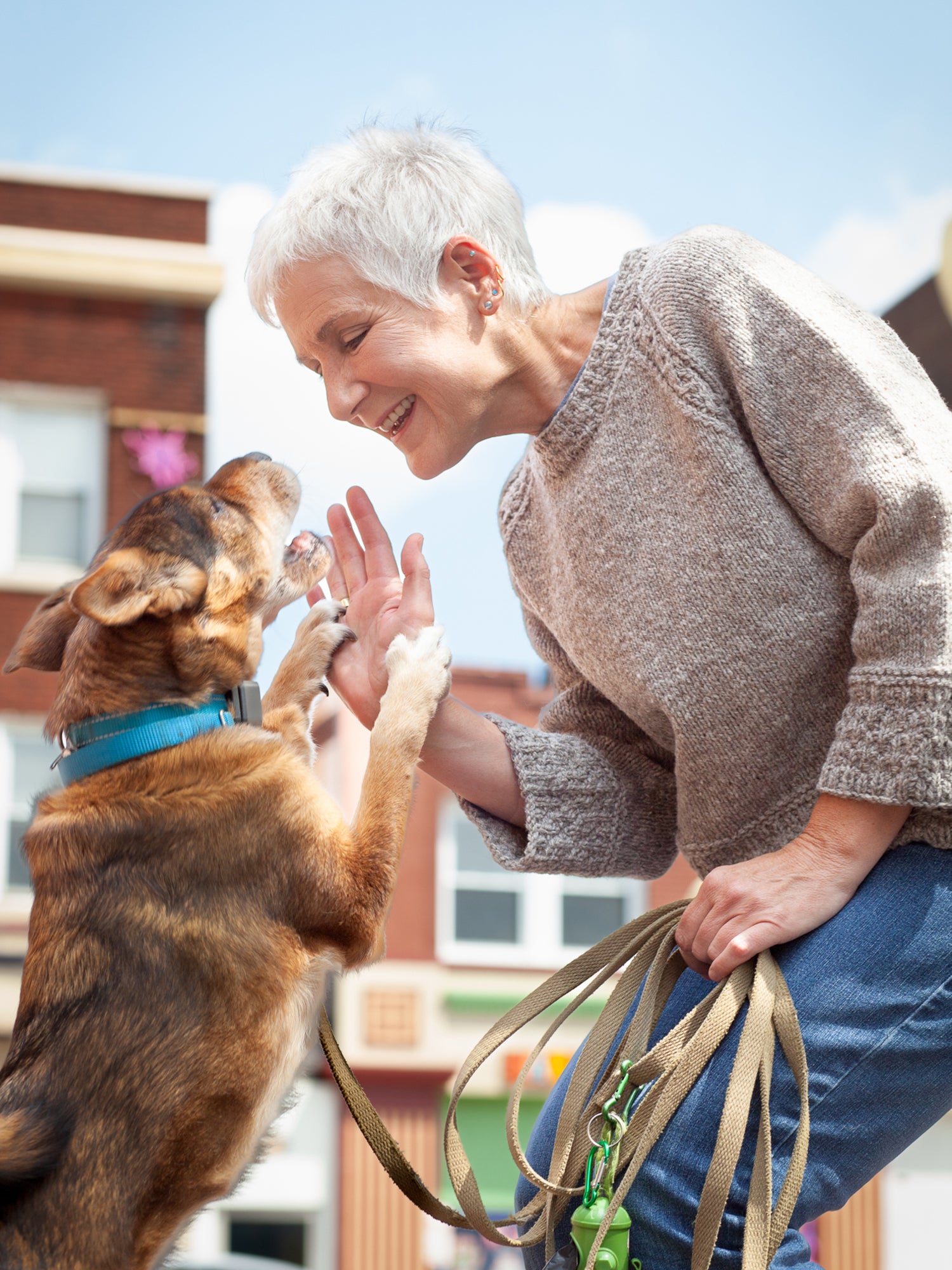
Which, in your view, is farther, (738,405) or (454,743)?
(454,743)

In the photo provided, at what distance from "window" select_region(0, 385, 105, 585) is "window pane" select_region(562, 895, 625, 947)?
4.01 meters

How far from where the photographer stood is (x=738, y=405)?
51.2 inches

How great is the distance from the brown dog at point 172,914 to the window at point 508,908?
6.40 metres

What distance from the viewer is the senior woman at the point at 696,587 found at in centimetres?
109

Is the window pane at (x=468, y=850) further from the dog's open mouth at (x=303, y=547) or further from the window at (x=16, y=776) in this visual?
the dog's open mouth at (x=303, y=547)

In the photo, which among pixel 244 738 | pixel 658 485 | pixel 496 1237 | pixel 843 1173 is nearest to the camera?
pixel 843 1173

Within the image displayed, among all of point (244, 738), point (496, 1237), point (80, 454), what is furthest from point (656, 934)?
point (80, 454)

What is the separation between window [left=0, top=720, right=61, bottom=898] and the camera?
733cm

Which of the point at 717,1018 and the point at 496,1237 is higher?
the point at 717,1018

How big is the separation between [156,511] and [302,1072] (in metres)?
0.79

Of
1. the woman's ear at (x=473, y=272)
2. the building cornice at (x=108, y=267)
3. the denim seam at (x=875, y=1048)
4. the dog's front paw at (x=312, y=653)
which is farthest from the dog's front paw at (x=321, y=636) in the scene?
the building cornice at (x=108, y=267)

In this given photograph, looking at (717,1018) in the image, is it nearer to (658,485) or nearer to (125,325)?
(658,485)

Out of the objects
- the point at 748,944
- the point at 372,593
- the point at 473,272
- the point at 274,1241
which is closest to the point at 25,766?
the point at 274,1241

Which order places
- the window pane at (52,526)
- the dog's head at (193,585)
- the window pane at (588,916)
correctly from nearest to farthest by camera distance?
1. the dog's head at (193,585)
2. the window pane at (52,526)
3. the window pane at (588,916)
